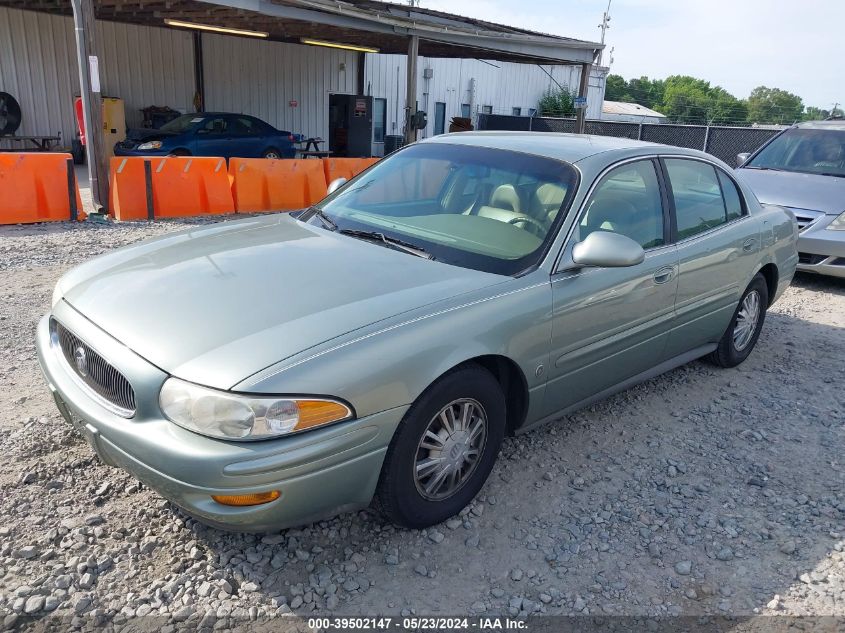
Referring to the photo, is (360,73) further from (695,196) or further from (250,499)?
(250,499)

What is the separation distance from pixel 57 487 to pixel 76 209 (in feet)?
23.1

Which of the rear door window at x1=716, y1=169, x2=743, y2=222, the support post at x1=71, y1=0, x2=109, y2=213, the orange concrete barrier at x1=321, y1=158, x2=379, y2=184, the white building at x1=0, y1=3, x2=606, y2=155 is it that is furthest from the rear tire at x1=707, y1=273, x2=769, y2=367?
the white building at x1=0, y1=3, x2=606, y2=155

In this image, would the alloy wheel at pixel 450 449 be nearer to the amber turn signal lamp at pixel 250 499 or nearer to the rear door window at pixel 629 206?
the amber turn signal lamp at pixel 250 499

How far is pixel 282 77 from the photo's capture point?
21.1 m

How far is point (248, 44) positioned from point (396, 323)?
791 inches

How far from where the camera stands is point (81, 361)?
2.72 m

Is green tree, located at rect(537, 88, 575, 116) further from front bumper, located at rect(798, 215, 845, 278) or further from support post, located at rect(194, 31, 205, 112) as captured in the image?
front bumper, located at rect(798, 215, 845, 278)

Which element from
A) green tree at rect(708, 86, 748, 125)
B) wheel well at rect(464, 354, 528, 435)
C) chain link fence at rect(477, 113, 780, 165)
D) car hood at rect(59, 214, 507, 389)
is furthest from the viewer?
green tree at rect(708, 86, 748, 125)

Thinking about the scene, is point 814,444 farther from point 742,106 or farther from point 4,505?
point 742,106

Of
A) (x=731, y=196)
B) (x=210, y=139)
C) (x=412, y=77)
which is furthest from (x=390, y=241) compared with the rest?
(x=210, y=139)

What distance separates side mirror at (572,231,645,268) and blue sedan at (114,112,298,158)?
13.8m

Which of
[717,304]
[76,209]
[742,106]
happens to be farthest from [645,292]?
[742,106]

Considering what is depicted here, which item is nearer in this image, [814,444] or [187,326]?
[187,326]

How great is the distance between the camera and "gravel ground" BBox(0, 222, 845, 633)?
8.30 feet
